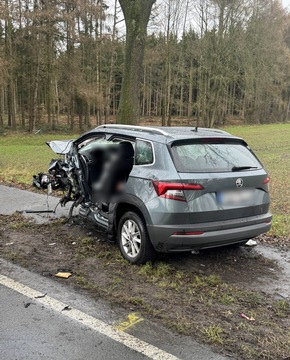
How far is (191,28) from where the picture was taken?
3272 cm

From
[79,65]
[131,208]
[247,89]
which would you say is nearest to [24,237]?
[131,208]

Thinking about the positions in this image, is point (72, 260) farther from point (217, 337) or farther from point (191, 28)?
point (191, 28)

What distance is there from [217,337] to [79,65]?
86.8 ft

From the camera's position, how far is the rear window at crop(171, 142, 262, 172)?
14.8ft

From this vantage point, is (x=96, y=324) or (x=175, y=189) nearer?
(x=96, y=324)

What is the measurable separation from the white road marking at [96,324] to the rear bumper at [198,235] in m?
1.22

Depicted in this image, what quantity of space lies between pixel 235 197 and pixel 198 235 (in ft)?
2.20

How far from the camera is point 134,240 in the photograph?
15.9ft

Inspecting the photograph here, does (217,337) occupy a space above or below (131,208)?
below

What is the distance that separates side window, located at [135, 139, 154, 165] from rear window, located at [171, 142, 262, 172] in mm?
335

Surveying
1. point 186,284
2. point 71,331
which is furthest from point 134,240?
point 71,331

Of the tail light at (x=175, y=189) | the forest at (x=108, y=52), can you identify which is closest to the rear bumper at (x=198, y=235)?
the tail light at (x=175, y=189)

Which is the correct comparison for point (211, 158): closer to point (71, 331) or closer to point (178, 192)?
point (178, 192)

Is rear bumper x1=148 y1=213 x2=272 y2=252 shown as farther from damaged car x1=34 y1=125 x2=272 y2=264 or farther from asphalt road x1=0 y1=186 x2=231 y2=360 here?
asphalt road x1=0 y1=186 x2=231 y2=360
